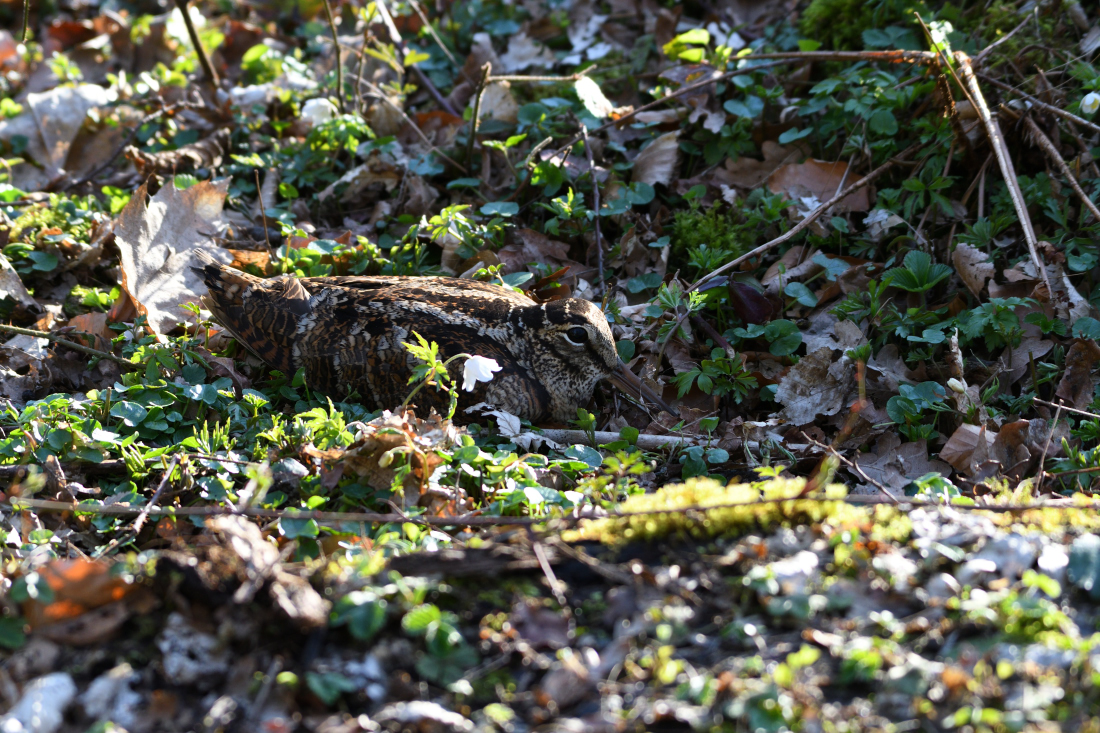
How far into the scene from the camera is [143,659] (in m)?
1.88

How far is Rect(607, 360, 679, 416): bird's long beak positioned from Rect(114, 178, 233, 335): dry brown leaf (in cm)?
235

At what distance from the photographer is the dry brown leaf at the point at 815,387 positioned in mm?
3855

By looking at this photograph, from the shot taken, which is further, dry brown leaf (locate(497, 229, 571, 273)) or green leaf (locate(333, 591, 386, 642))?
dry brown leaf (locate(497, 229, 571, 273))

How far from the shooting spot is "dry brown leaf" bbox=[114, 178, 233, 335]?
14.6 ft

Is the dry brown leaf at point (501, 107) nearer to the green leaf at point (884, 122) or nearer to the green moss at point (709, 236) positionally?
the green moss at point (709, 236)

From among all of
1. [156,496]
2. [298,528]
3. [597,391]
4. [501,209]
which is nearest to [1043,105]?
[597,391]

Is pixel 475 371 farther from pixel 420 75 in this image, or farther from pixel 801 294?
pixel 420 75

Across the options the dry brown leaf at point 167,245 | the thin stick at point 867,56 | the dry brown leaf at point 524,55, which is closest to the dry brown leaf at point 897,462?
the thin stick at point 867,56

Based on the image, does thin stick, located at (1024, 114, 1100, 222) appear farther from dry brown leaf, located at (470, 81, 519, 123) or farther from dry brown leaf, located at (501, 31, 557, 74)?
dry brown leaf, located at (501, 31, 557, 74)

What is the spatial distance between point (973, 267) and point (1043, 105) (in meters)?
1.02

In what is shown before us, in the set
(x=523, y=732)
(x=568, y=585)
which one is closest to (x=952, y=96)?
(x=568, y=585)

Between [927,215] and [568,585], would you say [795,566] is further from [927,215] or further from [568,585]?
[927,215]

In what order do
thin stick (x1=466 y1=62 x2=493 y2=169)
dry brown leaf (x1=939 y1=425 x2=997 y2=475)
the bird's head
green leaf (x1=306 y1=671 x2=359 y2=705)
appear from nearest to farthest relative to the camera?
green leaf (x1=306 y1=671 x2=359 y2=705), dry brown leaf (x1=939 y1=425 x2=997 y2=475), the bird's head, thin stick (x1=466 y1=62 x2=493 y2=169)

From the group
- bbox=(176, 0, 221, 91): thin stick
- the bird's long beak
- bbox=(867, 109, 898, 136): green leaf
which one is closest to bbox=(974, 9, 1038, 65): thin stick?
bbox=(867, 109, 898, 136): green leaf
